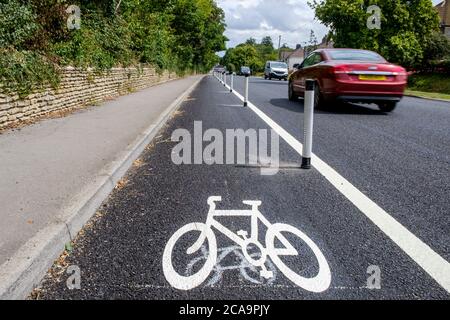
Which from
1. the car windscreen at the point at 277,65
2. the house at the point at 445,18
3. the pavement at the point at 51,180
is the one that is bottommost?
the pavement at the point at 51,180

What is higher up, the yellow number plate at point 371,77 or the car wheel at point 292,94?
the yellow number plate at point 371,77

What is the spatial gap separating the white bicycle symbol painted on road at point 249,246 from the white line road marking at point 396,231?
64 cm

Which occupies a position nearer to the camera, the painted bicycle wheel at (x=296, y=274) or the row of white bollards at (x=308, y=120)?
the painted bicycle wheel at (x=296, y=274)

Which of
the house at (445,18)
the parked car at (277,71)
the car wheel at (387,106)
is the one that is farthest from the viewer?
the house at (445,18)

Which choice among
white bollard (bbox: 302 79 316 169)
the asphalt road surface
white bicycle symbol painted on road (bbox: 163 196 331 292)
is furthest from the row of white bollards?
white bicycle symbol painted on road (bbox: 163 196 331 292)

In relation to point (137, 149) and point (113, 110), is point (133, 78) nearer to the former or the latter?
point (113, 110)

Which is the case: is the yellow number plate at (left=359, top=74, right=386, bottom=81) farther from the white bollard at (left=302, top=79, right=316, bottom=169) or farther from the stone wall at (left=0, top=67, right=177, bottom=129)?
the stone wall at (left=0, top=67, right=177, bottom=129)

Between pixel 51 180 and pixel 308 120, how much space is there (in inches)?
119

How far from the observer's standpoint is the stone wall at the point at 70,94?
7.62 meters

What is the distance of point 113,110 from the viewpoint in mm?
10750

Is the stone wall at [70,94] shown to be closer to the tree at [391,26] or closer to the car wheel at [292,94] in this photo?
the car wheel at [292,94]

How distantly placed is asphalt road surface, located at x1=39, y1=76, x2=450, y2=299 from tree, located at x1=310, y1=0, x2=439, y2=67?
32939 mm

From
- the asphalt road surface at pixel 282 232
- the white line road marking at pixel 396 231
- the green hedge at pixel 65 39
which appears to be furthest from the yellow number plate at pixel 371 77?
the green hedge at pixel 65 39

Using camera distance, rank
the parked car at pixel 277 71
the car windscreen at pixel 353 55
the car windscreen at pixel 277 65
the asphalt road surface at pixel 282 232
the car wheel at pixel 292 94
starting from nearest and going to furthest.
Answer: the asphalt road surface at pixel 282 232 < the car windscreen at pixel 353 55 < the car wheel at pixel 292 94 < the parked car at pixel 277 71 < the car windscreen at pixel 277 65
